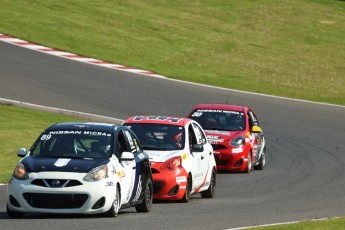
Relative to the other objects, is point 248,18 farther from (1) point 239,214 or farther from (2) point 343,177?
(1) point 239,214

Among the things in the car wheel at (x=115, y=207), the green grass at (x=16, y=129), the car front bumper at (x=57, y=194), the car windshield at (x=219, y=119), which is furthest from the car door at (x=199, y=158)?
the car windshield at (x=219, y=119)

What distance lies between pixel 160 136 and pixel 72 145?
321 cm

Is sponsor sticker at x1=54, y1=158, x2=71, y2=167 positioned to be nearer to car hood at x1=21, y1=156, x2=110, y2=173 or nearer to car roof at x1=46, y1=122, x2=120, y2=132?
car hood at x1=21, y1=156, x2=110, y2=173

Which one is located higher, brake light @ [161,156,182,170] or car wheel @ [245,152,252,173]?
brake light @ [161,156,182,170]

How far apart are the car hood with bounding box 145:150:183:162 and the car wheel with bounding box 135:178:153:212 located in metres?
1.17

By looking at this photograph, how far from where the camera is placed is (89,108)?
1214 inches

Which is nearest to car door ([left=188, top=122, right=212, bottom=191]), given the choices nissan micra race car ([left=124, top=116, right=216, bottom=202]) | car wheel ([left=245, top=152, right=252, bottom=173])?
nissan micra race car ([left=124, top=116, right=216, bottom=202])

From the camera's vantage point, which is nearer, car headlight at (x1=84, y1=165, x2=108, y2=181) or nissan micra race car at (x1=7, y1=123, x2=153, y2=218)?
nissan micra race car at (x1=7, y1=123, x2=153, y2=218)

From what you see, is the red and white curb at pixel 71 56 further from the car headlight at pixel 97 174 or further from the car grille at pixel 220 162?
the car headlight at pixel 97 174

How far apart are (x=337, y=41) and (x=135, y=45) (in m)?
10.6

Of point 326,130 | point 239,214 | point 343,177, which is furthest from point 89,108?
point 239,214

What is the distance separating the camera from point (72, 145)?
47.4 ft

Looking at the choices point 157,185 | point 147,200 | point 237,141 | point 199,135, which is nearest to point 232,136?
point 237,141

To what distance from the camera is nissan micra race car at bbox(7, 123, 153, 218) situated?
528 inches
